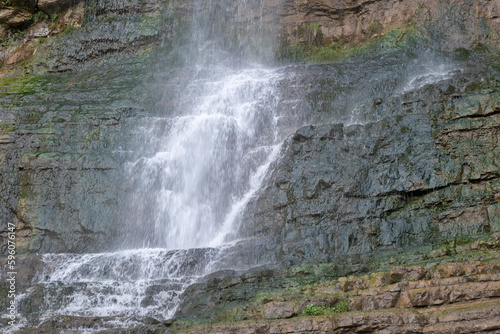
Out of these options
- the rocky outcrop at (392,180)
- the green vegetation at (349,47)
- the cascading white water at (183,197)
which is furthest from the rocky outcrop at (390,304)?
the green vegetation at (349,47)

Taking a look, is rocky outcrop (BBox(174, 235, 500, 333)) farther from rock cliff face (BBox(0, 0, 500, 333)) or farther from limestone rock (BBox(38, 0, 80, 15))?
limestone rock (BBox(38, 0, 80, 15))

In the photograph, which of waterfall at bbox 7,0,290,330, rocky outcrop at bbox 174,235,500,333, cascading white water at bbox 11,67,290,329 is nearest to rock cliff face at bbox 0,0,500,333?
rocky outcrop at bbox 174,235,500,333

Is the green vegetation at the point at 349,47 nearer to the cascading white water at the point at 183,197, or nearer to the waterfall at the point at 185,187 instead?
the waterfall at the point at 185,187

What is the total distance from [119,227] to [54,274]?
287cm

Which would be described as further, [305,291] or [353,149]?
[353,149]

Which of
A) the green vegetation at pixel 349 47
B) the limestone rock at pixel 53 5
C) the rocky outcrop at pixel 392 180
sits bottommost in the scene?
the rocky outcrop at pixel 392 180

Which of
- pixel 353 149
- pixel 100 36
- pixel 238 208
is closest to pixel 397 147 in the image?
pixel 353 149

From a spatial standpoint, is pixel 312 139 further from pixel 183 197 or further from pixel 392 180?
pixel 183 197

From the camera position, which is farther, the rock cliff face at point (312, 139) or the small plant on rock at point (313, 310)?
the rock cliff face at point (312, 139)

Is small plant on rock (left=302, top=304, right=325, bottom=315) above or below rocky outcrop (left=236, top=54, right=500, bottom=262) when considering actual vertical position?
below

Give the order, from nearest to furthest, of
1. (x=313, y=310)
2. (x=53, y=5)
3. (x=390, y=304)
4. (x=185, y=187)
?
(x=390, y=304) → (x=313, y=310) → (x=185, y=187) → (x=53, y=5)

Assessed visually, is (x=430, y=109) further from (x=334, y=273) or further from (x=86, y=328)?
(x=86, y=328)

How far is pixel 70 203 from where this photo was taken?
61.0 feet

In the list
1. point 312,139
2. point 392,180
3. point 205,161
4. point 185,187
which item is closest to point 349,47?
point 312,139
